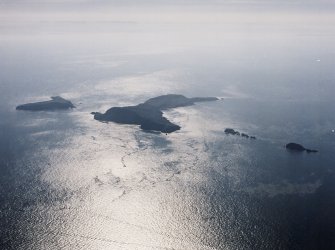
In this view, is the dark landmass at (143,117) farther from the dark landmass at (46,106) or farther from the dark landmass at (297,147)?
the dark landmass at (297,147)

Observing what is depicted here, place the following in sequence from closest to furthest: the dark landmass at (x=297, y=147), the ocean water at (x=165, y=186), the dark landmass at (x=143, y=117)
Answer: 1. the ocean water at (x=165, y=186)
2. the dark landmass at (x=297, y=147)
3. the dark landmass at (x=143, y=117)

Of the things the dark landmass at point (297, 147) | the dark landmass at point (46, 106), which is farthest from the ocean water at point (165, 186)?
the dark landmass at point (46, 106)

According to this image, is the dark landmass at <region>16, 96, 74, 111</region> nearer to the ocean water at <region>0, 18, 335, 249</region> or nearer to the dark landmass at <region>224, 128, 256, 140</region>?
the ocean water at <region>0, 18, 335, 249</region>

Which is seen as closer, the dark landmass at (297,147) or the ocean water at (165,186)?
the ocean water at (165,186)

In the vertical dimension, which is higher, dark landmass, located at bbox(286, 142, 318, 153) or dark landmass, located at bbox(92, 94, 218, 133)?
dark landmass, located at bbox(92, 94, 218, 133)

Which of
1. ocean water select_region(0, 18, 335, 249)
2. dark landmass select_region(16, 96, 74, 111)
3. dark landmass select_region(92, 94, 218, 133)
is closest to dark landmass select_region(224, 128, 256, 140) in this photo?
ocean water select_region(0, 18, 335, 249)

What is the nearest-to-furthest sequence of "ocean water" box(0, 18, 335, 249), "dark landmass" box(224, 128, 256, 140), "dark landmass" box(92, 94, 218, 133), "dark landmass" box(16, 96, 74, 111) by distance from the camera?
"ocean water" box(0, 18, 335, 249)
"dark landmass" box(224, 128, 256, 140)
"dark landmass" box(92, 94, 218, 133)
"dark landmass" box(16, 96, 74, 111)

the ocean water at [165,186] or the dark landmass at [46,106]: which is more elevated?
the dark landmass at [46,106]

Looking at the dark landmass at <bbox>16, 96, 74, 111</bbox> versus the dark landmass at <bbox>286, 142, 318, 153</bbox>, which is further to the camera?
the dark landmass at <bbox>16, 96, 74, 111</bbox>

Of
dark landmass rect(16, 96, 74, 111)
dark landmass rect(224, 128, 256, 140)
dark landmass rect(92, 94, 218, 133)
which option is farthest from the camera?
dark landmass rect(16, 96, 74, 111)

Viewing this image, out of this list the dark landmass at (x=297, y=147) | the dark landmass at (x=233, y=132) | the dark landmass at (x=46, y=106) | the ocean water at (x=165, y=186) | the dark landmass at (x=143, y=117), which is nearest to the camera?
the ocean water at (x=165, y=186)

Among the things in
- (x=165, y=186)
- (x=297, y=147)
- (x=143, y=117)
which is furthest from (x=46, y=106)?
(x=297, y=147)

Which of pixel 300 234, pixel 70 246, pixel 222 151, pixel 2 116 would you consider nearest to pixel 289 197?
pixel 300 234
